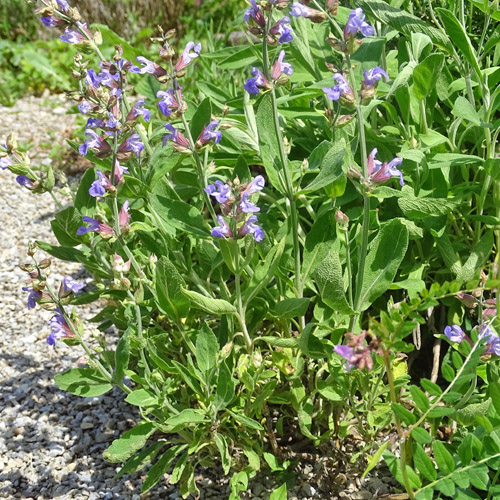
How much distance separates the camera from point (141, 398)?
1.68 m

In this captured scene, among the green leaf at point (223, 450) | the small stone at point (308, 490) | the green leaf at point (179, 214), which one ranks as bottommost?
the small stone at point (308, 490)

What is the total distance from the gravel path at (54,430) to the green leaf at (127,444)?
1.06ft

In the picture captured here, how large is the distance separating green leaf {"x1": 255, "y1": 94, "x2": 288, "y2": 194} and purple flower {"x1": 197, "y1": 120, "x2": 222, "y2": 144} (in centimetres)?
14

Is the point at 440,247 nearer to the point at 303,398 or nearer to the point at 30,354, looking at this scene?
the point at 303,398

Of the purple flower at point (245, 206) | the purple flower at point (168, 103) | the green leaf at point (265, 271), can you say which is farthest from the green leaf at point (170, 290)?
the purple flower at point (168, 103)

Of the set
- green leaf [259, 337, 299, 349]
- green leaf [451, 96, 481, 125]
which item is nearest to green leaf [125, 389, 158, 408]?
green leaf [259, 337, 299, 349]

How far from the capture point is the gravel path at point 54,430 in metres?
1.95

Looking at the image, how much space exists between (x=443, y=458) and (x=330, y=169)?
0.71m

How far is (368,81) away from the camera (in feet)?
4.93

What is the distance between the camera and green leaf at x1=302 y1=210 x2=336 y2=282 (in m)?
1.85

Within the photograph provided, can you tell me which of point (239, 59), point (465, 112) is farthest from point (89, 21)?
point (465, 112)

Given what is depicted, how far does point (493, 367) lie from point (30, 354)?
5.49 ft

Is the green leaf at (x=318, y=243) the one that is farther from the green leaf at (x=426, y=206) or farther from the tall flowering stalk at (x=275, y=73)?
the green leaf at (x=426, y=206)

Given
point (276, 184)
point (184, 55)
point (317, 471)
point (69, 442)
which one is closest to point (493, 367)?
point (317, 471)
